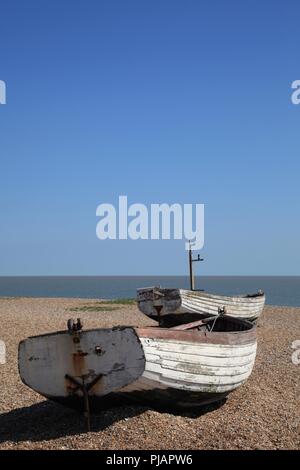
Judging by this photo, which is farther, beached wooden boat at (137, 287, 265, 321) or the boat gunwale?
beached wooden boat at (137, 287, 265, 321)

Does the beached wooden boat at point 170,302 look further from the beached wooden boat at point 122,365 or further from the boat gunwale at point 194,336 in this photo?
the beached wooden boat at point 122,365

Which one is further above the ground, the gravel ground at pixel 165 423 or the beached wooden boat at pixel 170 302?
the beached wooden boat at pixel 170 302

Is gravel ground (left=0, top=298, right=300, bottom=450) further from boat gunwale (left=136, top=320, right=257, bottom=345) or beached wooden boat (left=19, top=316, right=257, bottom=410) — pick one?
boat gunwale (left=136, top=320, right=257, bottom=345)

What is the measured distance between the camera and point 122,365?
22.7ft

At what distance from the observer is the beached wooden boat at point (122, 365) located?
273 inches

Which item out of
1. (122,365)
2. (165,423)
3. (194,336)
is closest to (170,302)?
(194,336)

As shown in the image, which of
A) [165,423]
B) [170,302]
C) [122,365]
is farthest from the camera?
[170,302]

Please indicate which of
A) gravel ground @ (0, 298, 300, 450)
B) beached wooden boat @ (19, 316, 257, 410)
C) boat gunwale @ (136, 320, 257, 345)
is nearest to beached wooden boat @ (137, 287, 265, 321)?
gravel ground @ (0, 298, 300, 450)

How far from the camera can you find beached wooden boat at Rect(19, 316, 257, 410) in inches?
273

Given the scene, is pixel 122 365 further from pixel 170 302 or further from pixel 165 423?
pixel 170 302

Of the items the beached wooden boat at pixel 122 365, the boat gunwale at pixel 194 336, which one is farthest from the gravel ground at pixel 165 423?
the boat gunwale at pixel 194 336
